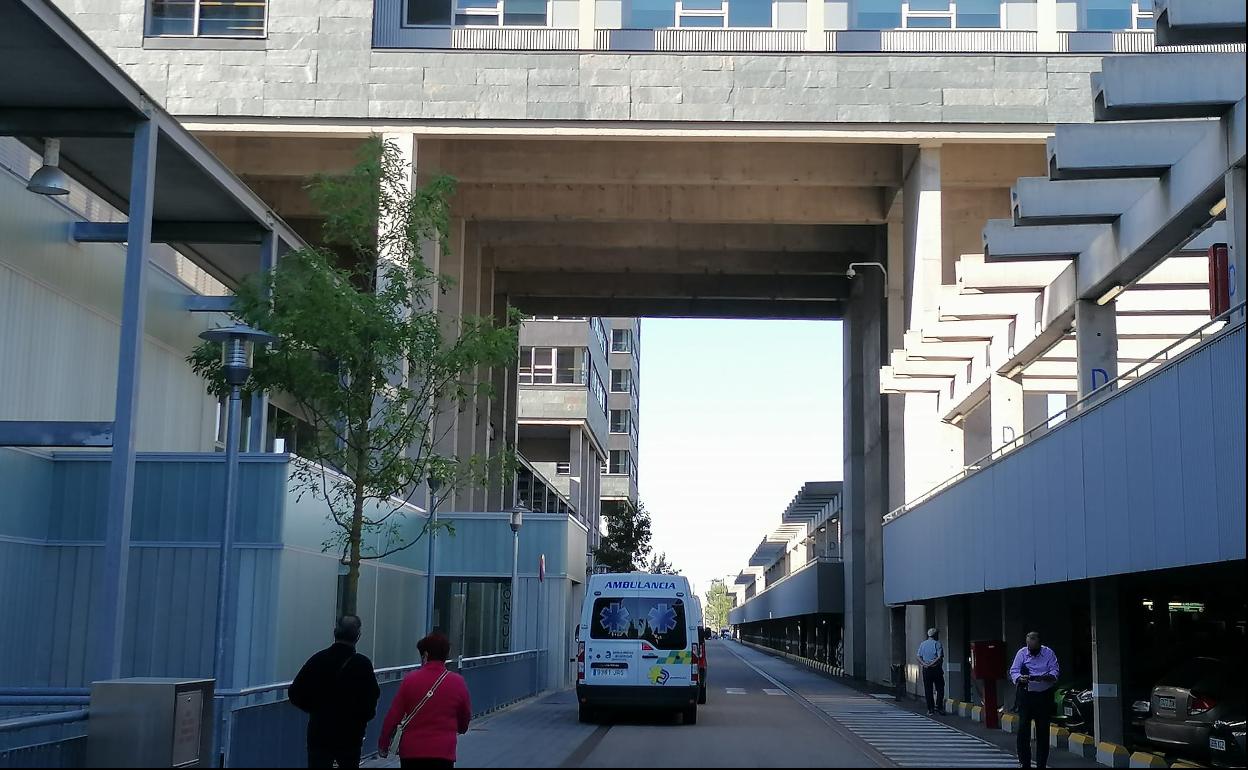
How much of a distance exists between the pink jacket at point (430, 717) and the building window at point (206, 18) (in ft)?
91.8

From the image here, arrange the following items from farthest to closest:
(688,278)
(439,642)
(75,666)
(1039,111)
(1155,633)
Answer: (688,278)
(1039,111)
(1155,633)
(75,666)
(439,642)

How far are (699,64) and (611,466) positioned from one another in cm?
7892

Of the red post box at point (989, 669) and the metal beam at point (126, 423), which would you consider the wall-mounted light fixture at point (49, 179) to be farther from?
the red post box at point (989, 669)

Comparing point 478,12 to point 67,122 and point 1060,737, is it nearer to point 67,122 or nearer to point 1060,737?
point 67,122

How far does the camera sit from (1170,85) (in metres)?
14.8

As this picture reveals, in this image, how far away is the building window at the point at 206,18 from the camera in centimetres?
3450

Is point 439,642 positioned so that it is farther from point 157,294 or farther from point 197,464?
point 157,294

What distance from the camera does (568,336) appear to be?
80562 millimetres

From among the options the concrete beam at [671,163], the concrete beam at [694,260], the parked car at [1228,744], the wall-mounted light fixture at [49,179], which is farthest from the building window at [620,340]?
the parked car at [1228,744]

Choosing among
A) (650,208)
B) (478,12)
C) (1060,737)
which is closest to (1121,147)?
(1060,737)

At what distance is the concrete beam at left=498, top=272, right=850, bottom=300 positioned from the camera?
4762cm

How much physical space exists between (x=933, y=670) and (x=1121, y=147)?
1294 cm

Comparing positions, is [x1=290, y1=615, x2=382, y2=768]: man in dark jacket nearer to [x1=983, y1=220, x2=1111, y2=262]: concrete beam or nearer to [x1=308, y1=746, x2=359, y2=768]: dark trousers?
[x1=308, y1=746, x2=359, y2=768]: dark trousers

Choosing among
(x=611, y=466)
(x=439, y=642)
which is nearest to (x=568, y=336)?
(x=611, y=466)
